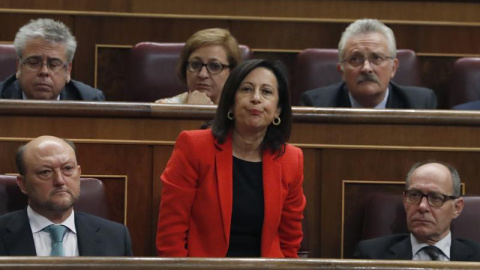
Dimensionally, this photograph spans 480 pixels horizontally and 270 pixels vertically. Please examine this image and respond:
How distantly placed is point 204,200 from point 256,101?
0.13 meters

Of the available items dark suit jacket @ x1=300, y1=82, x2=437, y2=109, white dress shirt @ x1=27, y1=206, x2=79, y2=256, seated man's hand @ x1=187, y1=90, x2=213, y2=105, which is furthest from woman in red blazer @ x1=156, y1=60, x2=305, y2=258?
dark suit jacket @ x1=300, y1=82, x2=437, y2=109

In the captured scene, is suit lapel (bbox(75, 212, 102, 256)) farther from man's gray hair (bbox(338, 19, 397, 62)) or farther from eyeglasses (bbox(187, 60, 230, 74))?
man's gray hair (bbox(338, 19, 397, 62))

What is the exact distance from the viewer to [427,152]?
129cm

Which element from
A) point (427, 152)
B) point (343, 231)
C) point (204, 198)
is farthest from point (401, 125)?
point (204, 198)

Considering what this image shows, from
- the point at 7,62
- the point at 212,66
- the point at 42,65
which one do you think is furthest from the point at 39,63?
the point at 212,66

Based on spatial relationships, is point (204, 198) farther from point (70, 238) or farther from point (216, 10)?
point (216, 10)

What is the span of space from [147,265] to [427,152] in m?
0.56

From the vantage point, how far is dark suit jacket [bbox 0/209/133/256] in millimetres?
1136

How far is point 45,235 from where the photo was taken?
1.16 m

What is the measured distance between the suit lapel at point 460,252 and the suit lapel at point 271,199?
226 mm

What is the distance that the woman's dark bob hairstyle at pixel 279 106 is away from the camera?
1154 millimetres

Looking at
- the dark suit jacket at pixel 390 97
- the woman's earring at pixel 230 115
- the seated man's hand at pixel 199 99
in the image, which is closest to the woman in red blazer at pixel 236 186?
the woman's earring at pixel 230 115

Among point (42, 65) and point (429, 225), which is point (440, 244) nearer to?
point (429, 225)

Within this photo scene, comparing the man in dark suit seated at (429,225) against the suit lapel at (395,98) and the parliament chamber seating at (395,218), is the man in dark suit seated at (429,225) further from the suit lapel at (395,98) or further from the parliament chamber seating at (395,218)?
the suit lapel at (395,98)
